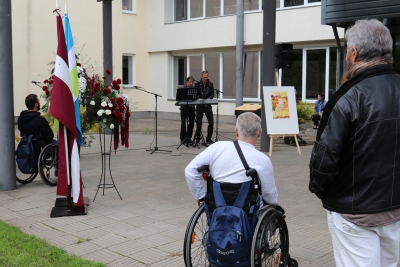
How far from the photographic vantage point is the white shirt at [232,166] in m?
3.60

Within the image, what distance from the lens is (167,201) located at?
695 cm

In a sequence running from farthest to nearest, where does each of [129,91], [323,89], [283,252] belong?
[129,91]
[323,89]
[283,252]

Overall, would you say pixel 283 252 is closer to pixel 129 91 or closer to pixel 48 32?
pixel 48 32

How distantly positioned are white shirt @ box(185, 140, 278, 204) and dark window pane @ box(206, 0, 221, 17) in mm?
18741

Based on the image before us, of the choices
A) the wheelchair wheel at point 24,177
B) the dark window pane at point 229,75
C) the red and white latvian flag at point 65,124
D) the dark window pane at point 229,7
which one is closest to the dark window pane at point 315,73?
the dark window pane at point 229,75

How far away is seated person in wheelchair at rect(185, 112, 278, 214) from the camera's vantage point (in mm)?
3588

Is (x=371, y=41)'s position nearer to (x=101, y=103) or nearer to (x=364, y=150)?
(x=364, y=150)

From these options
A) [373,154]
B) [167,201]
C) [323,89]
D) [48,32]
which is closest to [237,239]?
[373,154]

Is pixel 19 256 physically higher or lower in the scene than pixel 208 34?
lower

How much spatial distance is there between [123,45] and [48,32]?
371 cm

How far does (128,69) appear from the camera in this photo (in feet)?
77.6

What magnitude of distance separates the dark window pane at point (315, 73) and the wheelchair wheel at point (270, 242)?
50.5ft

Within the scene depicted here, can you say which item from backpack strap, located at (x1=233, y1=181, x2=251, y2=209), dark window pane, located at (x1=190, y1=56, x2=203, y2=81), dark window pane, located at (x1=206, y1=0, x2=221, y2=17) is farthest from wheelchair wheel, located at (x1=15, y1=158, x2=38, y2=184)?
dark window pane, located at (x1=190, y1=56, x2=203, y2=81)

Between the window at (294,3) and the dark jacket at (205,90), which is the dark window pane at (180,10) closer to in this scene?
the window at (294,3)
